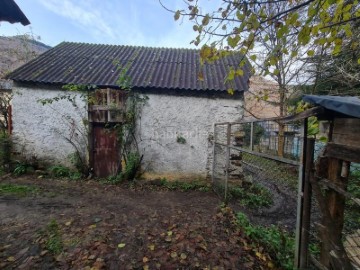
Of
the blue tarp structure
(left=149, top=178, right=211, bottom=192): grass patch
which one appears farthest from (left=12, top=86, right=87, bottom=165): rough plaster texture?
the blue tarp structure

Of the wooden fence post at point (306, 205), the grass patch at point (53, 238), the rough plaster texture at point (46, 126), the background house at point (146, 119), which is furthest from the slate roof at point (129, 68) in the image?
the wooden fence post at point (306, 205)

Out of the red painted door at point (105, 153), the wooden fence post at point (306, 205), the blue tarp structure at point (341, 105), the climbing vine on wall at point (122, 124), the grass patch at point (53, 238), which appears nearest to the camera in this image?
the blue tarp structure at point (341, 105)

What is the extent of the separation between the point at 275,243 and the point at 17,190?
6717 millimetres

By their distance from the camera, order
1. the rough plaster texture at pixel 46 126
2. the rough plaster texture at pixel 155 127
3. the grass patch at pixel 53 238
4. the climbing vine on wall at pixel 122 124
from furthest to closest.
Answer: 1. the rough plaster texture at pixel 46 126
2. the rough plaster texture at pixel 155 127
3. the climbing vine on wall at pixel 122 124
4. the grass patch at pixel 53 238

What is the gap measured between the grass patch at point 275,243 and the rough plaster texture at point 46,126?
6330 mm

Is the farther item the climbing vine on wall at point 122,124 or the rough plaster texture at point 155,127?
the rough plaster texture at point 155,127

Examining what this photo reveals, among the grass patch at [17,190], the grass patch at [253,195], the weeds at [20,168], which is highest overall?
the weeds at [20,168]

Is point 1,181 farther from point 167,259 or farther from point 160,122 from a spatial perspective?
point 167,259

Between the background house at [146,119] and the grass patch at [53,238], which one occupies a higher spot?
the background house at [146,119]

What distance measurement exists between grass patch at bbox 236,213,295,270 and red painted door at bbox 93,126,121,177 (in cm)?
518

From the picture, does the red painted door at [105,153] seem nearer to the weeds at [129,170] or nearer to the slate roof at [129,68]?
the weeds at [129,170]

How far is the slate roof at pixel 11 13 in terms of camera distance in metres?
2.97

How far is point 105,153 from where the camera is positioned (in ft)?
27.8

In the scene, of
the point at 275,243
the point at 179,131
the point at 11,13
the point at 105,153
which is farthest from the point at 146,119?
the point at 275,243
